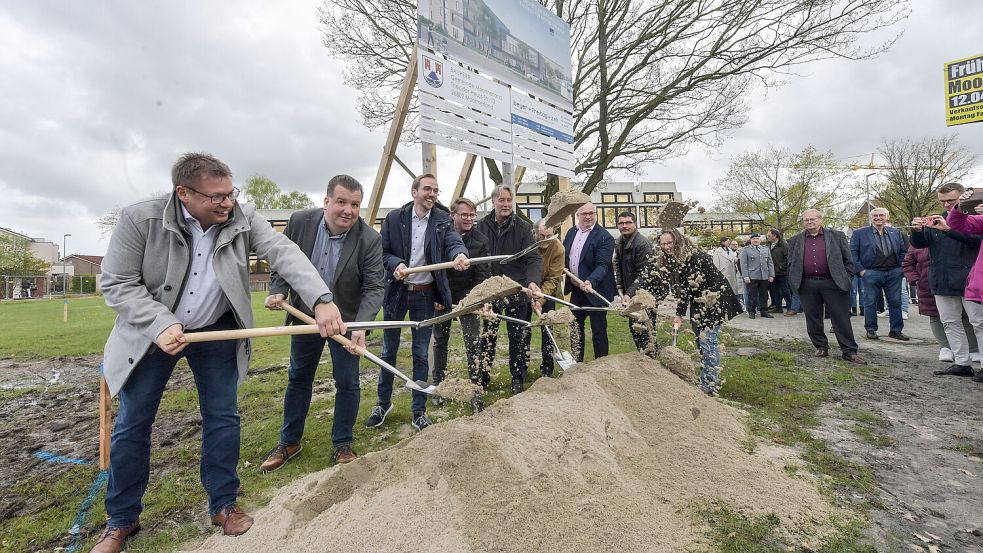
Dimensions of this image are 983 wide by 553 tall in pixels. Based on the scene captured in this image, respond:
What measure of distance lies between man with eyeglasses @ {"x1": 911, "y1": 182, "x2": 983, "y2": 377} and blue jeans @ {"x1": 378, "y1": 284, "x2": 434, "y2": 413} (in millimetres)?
4919

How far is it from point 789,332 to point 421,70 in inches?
276

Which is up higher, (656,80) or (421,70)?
(656,80)

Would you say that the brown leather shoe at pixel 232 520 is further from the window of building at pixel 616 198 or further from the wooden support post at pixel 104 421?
the window of building at pixel 616 198

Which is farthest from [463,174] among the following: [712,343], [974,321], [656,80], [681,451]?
[656,80]

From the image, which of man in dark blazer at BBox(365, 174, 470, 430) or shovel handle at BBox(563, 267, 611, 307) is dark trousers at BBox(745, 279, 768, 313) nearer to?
shovel handle at BBox(563, 267, 611, 307)

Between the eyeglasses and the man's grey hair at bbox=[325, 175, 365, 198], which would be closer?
the eyeglasses

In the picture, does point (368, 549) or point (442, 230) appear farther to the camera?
point (442, 230)

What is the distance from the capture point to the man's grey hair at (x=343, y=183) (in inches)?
112

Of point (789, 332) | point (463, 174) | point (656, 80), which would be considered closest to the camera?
point (463, 174)

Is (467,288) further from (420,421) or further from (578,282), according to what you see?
(420,421)

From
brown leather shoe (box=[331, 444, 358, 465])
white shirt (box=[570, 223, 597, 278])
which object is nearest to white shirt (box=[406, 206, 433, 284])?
brown leather shoe (box=[331, 444, 358, 465])

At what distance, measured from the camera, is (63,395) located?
4.97 metres

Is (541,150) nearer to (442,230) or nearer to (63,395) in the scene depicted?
(442,230)

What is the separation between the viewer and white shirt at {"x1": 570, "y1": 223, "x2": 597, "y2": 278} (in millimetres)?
4844
